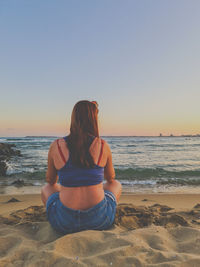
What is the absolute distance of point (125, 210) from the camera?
3.58 meters

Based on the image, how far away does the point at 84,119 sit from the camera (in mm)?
2340

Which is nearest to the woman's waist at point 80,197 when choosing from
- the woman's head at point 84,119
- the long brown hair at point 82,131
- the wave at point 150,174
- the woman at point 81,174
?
the woman at point 81,174

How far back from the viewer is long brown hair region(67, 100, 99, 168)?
222 cm

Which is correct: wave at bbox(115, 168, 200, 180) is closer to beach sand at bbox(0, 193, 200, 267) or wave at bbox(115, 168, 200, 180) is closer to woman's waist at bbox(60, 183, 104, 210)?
beach sand at bbox(0, 193, 200, 267)

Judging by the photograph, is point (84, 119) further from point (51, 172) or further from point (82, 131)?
point (51, 172)

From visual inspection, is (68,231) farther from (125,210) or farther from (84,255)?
(125,210)

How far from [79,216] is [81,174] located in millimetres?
493

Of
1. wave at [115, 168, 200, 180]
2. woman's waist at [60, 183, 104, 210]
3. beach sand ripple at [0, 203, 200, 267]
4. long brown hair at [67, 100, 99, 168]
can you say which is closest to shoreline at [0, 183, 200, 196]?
wave at [115, 168, 200, 180]

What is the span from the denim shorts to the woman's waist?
43 mm

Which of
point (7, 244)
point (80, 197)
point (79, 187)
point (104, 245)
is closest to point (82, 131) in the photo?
point (79, 187)

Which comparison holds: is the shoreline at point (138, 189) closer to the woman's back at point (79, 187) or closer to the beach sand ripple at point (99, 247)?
the beach sand ripple at point (99, 247)

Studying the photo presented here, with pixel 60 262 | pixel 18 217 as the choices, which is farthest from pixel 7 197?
pixel 60 262

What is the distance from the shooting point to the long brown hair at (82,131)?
222cm

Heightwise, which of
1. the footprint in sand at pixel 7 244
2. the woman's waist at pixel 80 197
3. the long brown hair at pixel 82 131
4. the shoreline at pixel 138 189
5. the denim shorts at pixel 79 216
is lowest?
the shoreline at pixel 138 189
